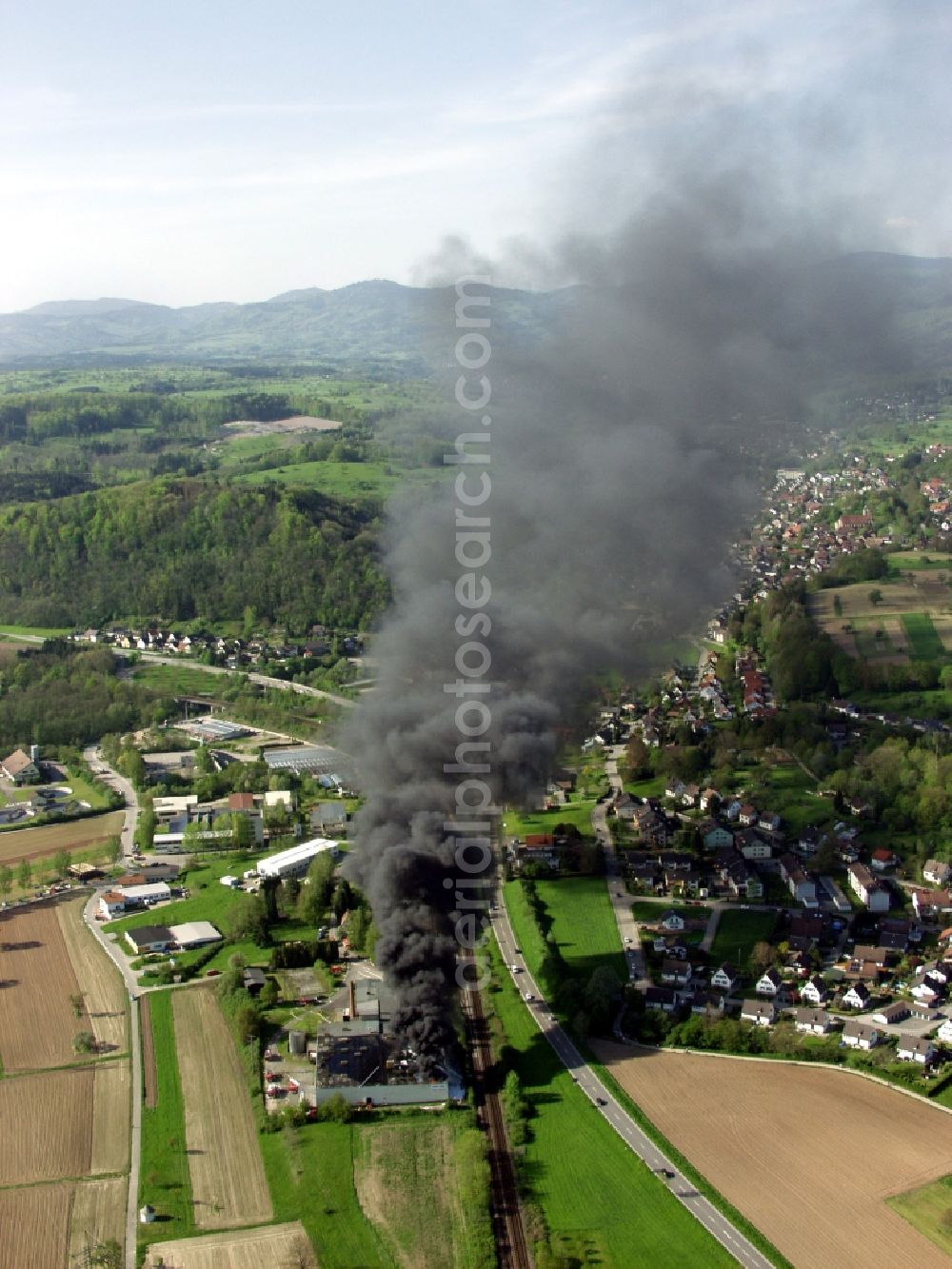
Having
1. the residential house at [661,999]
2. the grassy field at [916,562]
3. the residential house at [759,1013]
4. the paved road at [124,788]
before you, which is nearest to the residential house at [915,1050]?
the residential house at [759,1013]

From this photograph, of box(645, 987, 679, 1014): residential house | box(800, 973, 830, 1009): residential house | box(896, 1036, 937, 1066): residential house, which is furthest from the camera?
box(800, 973, 830, 1009): residential house

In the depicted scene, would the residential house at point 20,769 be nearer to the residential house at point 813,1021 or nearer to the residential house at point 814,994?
the residential house at point 814,994

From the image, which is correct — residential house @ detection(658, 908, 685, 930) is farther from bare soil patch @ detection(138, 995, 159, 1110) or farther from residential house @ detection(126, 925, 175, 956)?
bare soil patch @ detection(138, 995, 159, 1110)

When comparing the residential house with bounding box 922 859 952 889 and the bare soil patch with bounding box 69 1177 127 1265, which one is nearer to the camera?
the bare soil patch with bounding box 69 1177 127 1265

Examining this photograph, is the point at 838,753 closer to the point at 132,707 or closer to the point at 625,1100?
the point at 625,1100

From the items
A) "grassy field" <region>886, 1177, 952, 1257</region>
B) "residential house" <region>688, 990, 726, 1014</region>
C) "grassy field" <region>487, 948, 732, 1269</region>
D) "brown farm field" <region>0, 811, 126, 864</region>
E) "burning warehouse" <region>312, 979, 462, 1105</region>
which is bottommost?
"brown farm field" <region>0, 811, 126, 864</region>

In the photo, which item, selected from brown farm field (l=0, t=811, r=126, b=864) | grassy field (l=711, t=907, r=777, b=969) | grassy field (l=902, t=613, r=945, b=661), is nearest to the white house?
brown farm field (l=0, t=811, r=126, b=864)
